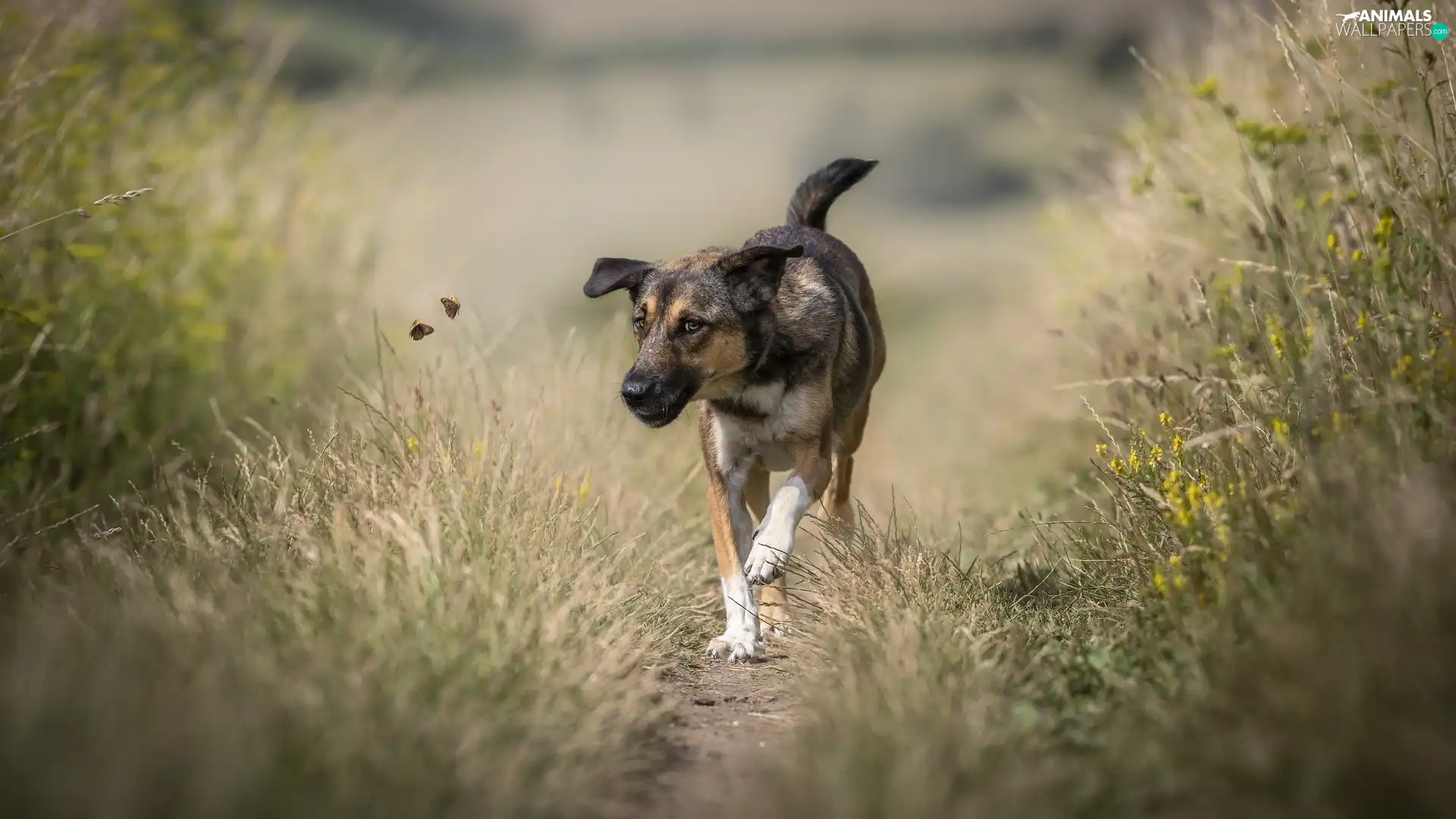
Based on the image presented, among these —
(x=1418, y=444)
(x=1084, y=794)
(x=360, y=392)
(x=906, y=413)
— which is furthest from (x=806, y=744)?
(x=906, y=413)

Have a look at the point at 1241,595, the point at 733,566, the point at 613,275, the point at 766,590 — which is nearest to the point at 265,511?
the point at 613,275

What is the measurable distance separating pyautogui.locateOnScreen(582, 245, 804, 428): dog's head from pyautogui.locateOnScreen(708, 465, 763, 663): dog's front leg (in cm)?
43

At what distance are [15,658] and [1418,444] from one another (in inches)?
148

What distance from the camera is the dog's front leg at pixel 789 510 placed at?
4.96 meters

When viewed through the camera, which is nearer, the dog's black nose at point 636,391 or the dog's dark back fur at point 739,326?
the dog's black nose at point 636,391

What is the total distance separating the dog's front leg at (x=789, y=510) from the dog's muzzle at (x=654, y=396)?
59cm

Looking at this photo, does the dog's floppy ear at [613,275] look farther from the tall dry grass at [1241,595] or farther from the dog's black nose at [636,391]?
the tall dry grass at [1241,595]

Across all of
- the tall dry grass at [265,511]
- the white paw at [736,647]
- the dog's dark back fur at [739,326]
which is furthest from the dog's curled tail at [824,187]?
the white paw at [736,647]

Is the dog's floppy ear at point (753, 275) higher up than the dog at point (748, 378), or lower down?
higher up

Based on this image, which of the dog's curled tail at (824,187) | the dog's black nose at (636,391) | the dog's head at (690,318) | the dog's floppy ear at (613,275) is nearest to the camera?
the dog's black nose at (636,391)

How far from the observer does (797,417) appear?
17.7ft

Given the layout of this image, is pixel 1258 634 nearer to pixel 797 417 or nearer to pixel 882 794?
pixel 882 794

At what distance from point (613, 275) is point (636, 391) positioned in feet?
2.58

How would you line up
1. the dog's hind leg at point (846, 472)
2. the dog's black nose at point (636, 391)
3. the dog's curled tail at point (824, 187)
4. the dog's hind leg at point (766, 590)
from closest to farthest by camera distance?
the dog's black nose at point (636, 391)
the dog's hind leg at point (766, 590)
the dog's hind leg at point (846, 472)
the dog's curled tail at point (824, 187)
